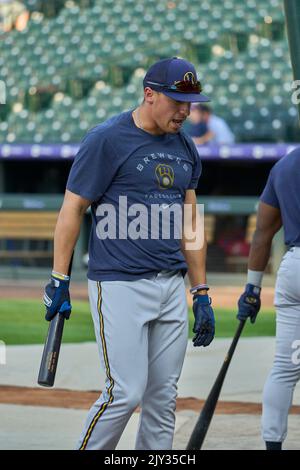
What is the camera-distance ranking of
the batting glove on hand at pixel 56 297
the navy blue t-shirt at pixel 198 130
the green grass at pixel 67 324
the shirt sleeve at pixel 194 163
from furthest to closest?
the navy blue t-shirt at pixel 198 130
the green grass at pixel 67 324
the shirt sleeve at pixel 194 163
the batting glove on hand at pixel 56 297

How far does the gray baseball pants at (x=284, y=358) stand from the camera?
4539mm

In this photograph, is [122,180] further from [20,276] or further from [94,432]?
[20,276]

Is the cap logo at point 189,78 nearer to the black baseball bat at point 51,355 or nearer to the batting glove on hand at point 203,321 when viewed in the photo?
the batting glove on hand at point 203,321

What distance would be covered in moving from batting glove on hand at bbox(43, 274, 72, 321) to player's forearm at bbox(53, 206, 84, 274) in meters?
0.05

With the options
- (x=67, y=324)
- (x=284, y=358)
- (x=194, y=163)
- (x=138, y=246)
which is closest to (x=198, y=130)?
(x=67, y=324)

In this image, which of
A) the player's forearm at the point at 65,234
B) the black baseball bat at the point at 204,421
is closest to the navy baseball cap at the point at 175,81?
the player's forearm at the point at 65,234

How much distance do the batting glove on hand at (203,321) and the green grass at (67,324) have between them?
5.66m

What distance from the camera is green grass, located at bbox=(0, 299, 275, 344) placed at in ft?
33.5

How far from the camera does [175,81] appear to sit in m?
3.99

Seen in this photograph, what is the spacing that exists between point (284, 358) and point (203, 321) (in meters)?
0.50

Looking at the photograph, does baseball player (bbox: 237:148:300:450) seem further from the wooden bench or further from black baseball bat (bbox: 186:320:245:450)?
the wooden bench

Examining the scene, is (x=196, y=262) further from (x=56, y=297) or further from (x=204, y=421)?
(x=204, y=421)

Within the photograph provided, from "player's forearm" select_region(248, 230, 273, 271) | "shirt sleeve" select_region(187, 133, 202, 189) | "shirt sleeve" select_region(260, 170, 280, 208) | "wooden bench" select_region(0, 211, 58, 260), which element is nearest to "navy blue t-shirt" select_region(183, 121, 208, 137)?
"wooden bench" select_region(0, 211, 58, 260)
